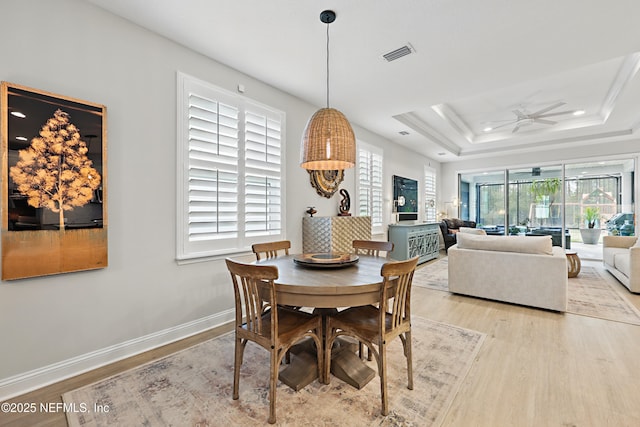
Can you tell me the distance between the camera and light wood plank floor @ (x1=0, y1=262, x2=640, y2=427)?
1.67 meters

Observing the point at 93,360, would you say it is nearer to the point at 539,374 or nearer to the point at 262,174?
the point at 262,174

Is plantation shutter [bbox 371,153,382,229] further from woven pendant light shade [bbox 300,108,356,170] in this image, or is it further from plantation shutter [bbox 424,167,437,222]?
woven pendant light shade [bbox 300,108,356,170]

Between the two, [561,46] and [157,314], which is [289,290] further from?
[561,46]

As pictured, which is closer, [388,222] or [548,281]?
[548,281]

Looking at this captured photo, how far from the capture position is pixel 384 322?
5.63ft

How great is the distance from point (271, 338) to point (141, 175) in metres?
1.86

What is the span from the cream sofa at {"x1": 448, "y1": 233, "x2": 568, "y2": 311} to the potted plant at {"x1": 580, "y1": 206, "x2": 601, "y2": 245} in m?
4.49

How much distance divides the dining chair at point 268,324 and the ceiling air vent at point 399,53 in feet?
8.27

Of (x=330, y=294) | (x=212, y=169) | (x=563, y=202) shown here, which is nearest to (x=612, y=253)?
(x=563, y=202)

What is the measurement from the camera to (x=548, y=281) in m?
3.37

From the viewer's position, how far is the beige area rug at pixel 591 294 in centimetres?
328

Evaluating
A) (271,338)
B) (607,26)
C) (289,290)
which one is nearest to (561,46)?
(607,26)

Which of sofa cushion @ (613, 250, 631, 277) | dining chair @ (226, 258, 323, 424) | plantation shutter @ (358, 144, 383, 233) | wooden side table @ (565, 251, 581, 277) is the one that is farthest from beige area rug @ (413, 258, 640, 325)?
dining chair @ (226, 258, 323, 424)

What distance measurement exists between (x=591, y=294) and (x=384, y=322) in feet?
13.8
